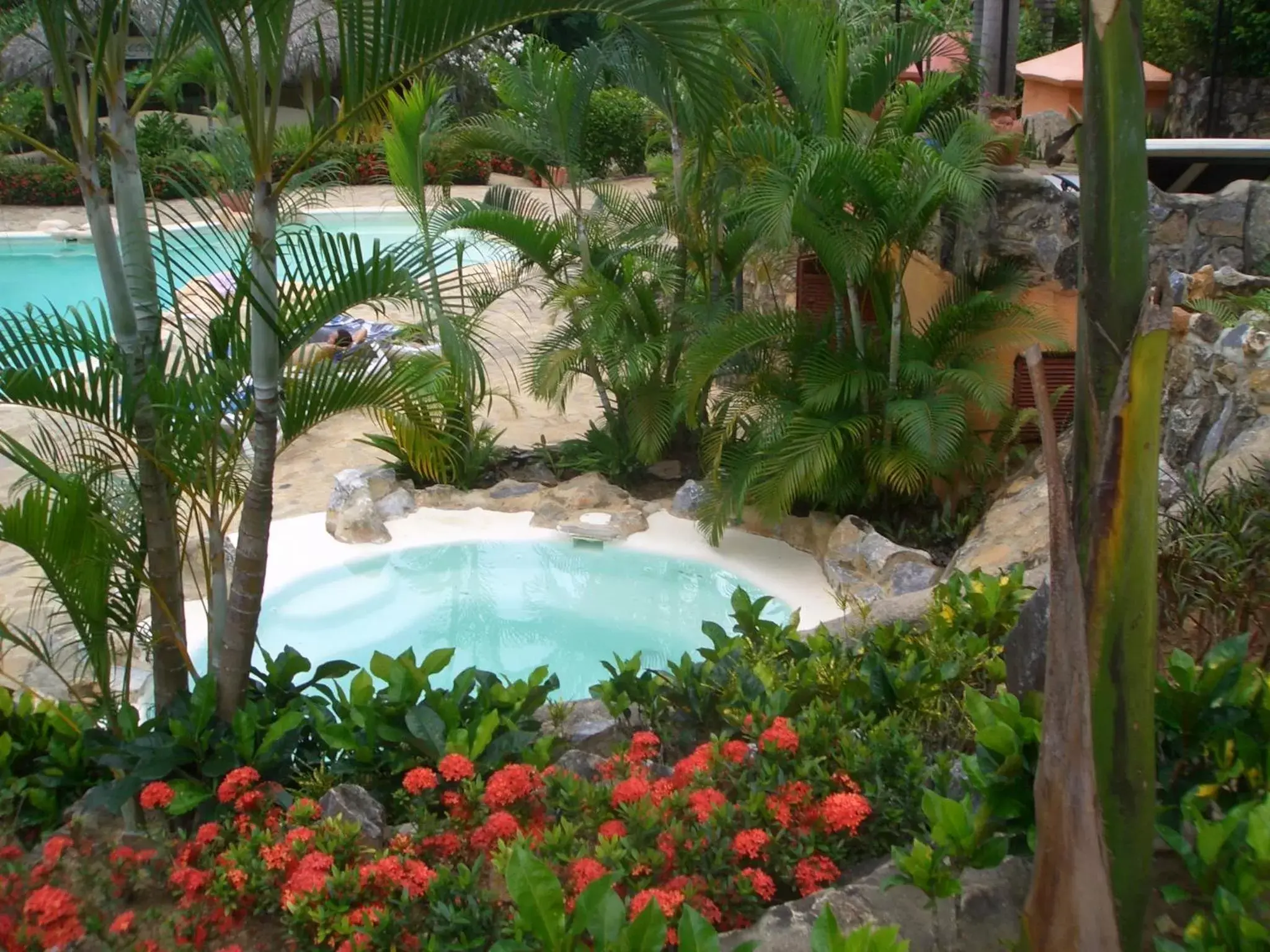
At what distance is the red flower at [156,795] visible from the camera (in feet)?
10.0

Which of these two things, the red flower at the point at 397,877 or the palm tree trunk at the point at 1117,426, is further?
the red flower at the point at 397,877

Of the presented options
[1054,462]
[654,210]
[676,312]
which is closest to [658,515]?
[676,312]

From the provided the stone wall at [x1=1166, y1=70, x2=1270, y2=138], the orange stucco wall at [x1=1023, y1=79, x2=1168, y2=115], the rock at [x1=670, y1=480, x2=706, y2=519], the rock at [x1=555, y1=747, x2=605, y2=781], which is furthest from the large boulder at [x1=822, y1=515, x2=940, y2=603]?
the stone wall at [x1=1166, y1=70, x2=1270, y2=138]

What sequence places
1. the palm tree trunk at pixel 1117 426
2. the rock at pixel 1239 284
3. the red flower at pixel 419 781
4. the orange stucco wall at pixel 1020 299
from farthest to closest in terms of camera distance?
the orange stucco wall at pixel 1020 299
the rock at pixel 1239 284
the red flower at pixel 419 781
the palm tree trunk at pixel 1117 426

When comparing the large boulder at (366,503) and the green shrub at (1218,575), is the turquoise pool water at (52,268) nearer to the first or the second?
the large boulder at (366,503)

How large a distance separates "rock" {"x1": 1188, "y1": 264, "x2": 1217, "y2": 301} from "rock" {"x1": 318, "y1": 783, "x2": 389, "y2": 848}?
513cm

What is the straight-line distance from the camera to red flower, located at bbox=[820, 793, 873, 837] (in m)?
2.72

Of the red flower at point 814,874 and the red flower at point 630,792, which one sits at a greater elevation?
the red flower at point 630,792

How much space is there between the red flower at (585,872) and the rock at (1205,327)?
14.9 ft

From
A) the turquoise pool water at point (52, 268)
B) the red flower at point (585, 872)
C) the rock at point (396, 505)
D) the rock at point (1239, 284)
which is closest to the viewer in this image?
the red flower at point (585, 872)

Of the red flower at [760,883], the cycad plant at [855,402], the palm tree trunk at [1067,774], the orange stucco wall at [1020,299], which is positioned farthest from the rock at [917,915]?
the orange stucco wall at [1020,299]

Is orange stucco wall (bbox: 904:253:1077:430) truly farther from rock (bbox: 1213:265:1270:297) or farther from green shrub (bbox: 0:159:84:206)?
green shrub (bbox: 0:159:84:206)

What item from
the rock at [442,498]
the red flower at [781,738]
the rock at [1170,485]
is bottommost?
the rock at [442,498]

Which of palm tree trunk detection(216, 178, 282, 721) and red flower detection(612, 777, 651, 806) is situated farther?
palm tree trunk detection(216, 178, 282, 721)
